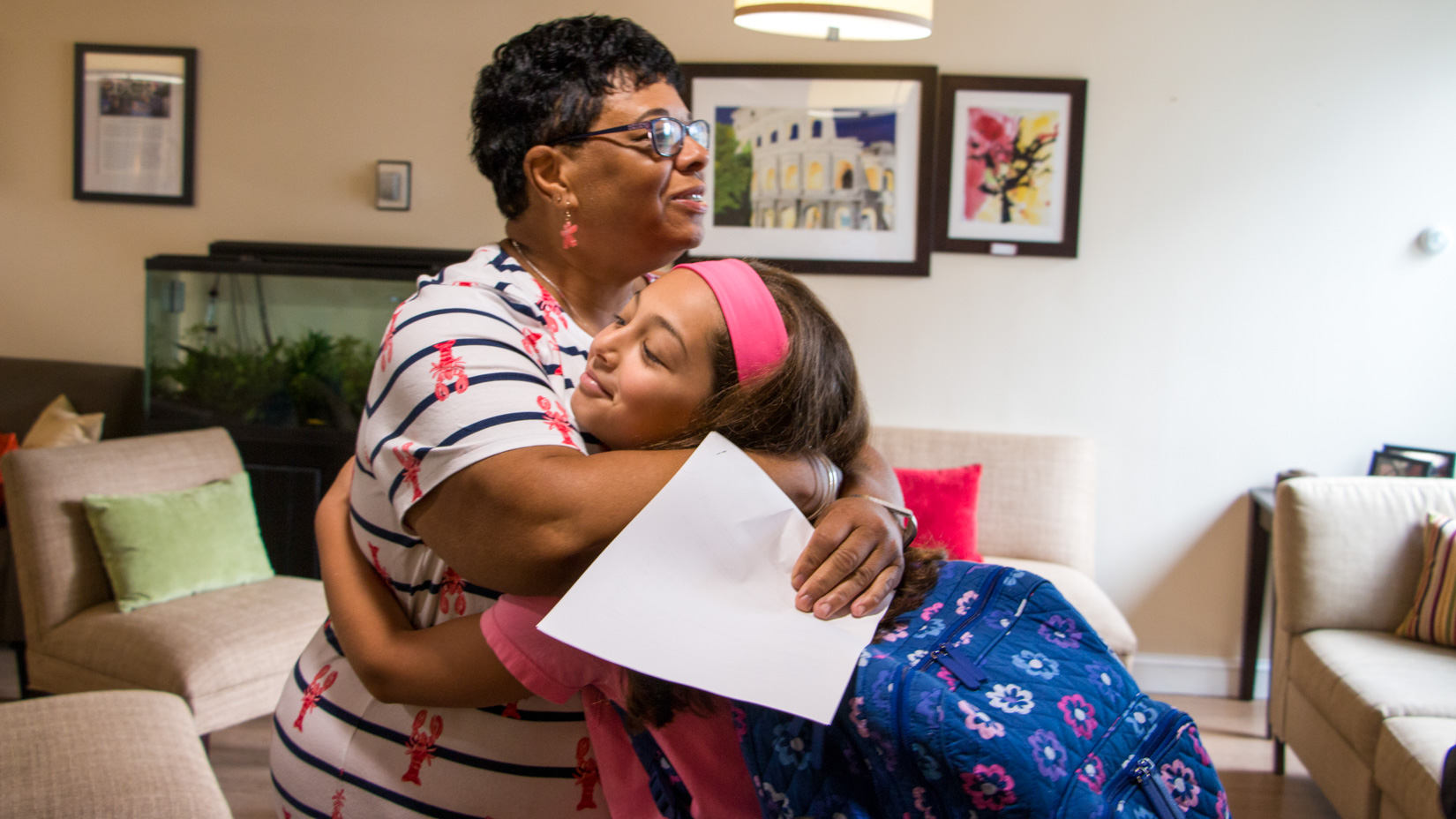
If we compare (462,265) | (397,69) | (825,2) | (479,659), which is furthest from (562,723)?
(397,69)

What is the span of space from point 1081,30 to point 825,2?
2.01 m

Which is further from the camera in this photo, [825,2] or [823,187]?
[823,187]

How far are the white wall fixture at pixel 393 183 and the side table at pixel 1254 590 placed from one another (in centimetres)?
329

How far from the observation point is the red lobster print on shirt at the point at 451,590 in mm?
866

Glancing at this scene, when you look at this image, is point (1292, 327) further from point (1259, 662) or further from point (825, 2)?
point (825, 2)

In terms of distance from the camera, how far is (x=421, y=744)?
874 mm

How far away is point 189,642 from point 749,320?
2.22m

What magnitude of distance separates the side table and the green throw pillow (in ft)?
10.8

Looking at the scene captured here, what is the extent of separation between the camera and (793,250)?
3.62m

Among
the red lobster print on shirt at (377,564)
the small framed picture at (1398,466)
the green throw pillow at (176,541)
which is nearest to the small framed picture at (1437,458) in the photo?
the small framed picture at (1398,466)

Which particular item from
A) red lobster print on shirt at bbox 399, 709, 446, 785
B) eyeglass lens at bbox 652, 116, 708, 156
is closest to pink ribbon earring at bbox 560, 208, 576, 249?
eyeglass lens at bbox 652, 116, 708, 156

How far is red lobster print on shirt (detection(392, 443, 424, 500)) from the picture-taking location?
0.77 metres

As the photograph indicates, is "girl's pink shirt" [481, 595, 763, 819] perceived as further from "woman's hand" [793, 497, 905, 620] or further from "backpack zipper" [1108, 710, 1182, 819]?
"backpack zipper" [1108, 710, 1182, 819]

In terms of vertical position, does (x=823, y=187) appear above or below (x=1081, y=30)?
below
